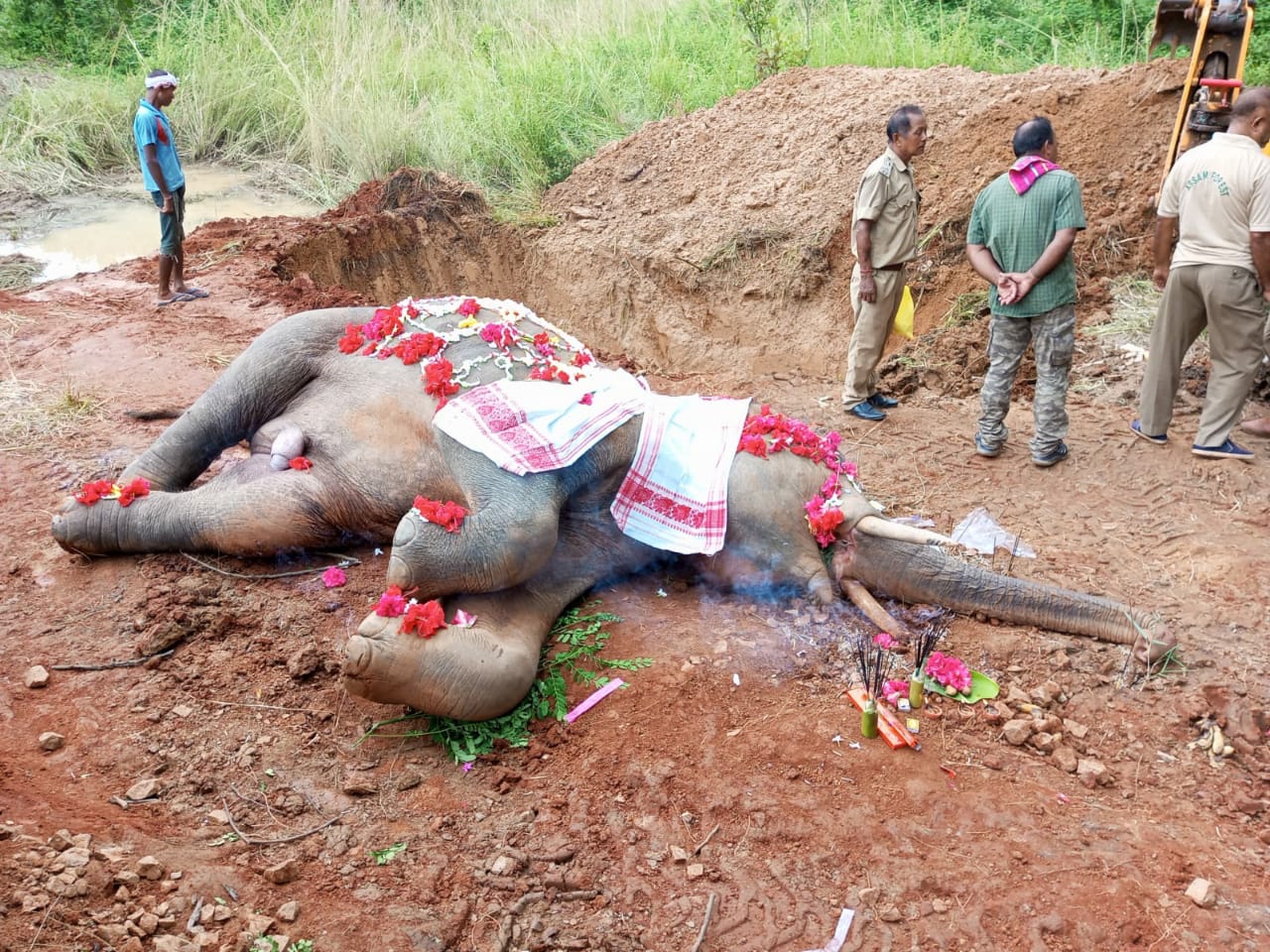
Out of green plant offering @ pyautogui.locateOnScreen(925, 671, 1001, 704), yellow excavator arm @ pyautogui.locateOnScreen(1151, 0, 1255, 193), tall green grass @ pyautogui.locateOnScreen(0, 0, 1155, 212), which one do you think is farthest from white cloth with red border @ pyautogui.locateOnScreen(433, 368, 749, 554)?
tall green grass @ pyautogui.locateOnScreen(0, 0, 1155, 212)

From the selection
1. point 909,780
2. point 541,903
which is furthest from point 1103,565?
point 541,903

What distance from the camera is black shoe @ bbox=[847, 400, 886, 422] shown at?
6234 mm

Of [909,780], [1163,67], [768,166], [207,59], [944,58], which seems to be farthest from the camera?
[207,59]

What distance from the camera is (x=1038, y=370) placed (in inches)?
216

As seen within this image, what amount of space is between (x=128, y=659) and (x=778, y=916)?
7.85 ft

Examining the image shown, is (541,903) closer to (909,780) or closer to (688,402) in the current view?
(909,780)

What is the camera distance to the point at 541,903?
2615 millimetres

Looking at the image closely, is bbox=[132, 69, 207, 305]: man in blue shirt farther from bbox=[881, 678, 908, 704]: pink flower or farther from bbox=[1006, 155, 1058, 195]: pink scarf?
bbox=[881, 678, 908, 704]: pink flower

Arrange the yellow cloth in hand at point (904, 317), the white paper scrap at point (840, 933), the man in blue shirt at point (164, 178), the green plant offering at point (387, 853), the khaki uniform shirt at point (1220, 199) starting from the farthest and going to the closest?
the man in blue shirt at point (164, 178) < the yellow cloth in hand at point (904, 317) < the khaki uniform shirt at point (1220, 199) < the green plant offering at point (387, 853) < the white paper scrap at point (840, 933)

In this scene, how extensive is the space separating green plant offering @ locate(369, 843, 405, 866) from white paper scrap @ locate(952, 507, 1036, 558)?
8.82 ft

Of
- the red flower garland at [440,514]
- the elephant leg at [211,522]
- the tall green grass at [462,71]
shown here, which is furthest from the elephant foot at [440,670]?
the tall green grass at [462,71]

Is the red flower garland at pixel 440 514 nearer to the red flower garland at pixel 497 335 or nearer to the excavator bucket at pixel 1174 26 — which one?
the red flower garland at pixel 497 335

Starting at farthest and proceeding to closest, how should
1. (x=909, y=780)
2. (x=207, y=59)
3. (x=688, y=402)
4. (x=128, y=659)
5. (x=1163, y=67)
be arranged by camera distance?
(x=207, y=59), (x=1163, y=67), (x=688, y=402), (x=128, y=659), (x=909, y=780)

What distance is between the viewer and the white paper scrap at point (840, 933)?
2.51 meters
